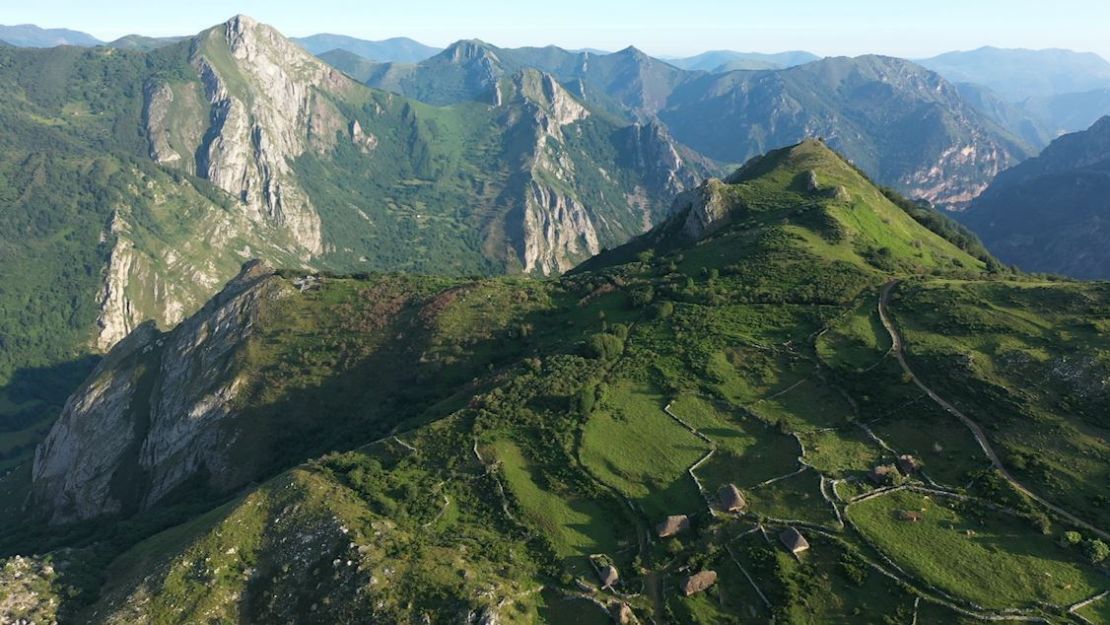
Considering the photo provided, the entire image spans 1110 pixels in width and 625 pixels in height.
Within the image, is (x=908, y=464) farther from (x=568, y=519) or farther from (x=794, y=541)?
(x=568, y=519)

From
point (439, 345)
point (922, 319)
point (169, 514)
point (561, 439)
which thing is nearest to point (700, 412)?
point (561, 439)

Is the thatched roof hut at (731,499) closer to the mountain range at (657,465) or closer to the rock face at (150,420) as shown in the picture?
the mountain range at (657,465)

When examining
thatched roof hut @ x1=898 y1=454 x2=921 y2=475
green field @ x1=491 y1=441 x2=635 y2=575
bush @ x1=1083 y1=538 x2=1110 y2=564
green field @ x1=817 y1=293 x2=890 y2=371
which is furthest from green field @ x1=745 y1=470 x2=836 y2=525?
green field @ x1=817 y1=293 x2=890 y2=371

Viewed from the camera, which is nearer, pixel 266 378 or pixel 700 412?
pixel 700 412

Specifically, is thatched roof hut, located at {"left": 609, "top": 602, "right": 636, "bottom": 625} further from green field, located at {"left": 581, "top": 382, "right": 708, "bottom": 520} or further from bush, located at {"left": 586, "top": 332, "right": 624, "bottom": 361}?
bush, located at {"left": 586, "top": 332, "right": 624, "bottom": 361}

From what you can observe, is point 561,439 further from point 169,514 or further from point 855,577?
point 169,514

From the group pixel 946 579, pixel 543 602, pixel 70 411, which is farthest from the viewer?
pixel 70 411

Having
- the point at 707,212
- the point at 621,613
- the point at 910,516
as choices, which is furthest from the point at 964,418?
the point at 707,212
